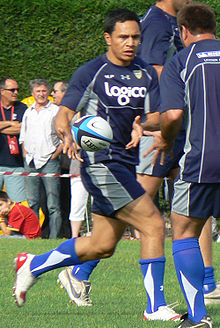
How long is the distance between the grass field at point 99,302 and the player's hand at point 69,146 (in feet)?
3.69

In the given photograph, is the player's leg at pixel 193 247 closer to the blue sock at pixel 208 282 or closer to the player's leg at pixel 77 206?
the blue sock at pixel 208 282

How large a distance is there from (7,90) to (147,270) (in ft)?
24.5

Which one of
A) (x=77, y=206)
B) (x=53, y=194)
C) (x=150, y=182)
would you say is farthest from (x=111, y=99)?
(x=53, y=194)

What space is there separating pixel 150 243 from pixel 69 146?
89 cm

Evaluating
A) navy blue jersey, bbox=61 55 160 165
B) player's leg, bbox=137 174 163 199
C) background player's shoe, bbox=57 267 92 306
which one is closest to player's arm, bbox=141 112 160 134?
navy blue jersey, bbox=61 55 160 165

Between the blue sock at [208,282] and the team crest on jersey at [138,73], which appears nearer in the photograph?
→ the team crest on jersey at [138,73]

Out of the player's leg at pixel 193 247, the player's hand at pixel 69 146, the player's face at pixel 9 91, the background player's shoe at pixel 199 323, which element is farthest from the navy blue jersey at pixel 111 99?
the player's face at pixel 9 91

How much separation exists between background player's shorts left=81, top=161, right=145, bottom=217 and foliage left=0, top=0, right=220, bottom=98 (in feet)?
27.5

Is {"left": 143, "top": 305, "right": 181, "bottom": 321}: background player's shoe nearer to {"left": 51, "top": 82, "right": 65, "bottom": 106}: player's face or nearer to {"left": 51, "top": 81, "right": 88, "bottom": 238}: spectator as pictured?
{"left": 51, "top": 81, "right": 88, "bottom": 238}: spectator

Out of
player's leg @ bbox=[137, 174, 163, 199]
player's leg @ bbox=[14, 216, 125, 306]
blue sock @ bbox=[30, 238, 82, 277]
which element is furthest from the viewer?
player's leg @ bbox=[137, 174, 163, 199]

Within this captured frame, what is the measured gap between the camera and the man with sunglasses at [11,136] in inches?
494

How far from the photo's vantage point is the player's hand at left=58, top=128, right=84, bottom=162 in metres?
5.46

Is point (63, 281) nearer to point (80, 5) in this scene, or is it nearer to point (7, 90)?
point (7, 90)

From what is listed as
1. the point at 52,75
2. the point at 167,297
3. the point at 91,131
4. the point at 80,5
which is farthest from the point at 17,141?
the point at 91,131
